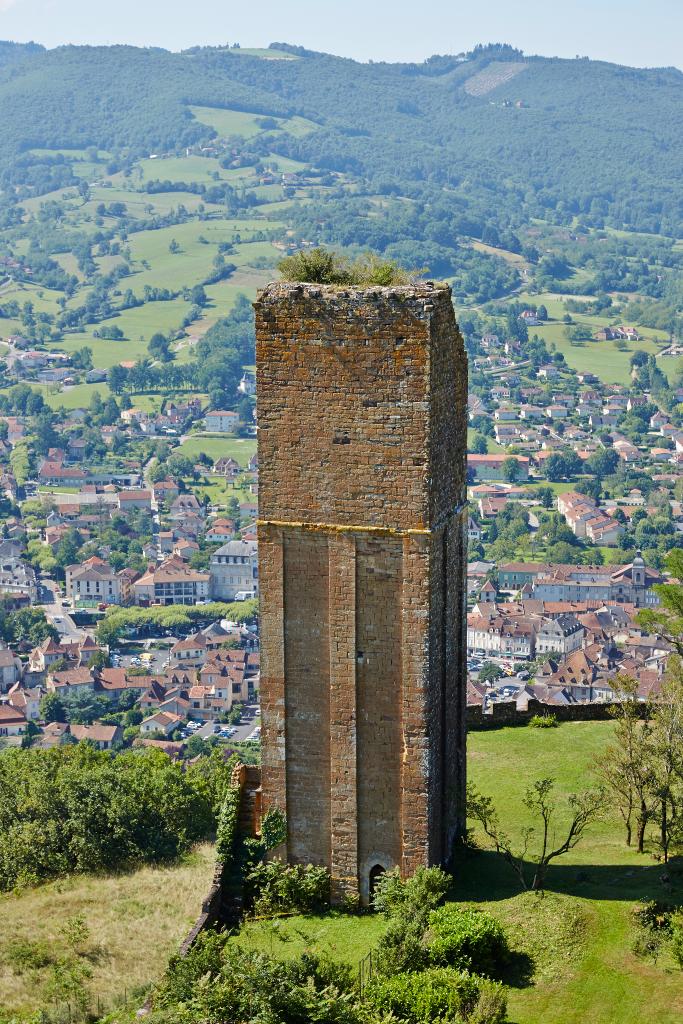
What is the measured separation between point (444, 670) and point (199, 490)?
134578 millimetres

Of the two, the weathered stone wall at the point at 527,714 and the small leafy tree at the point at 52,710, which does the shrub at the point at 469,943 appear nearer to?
the weathered stone wall at the point at 527,714

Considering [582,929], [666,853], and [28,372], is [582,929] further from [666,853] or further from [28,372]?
[28,372]

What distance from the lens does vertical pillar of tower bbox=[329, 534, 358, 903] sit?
1509cm

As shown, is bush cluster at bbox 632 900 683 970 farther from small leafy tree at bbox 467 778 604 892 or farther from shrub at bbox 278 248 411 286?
shrub at bbox 278 248 411 286

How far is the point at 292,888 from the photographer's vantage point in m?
15.5

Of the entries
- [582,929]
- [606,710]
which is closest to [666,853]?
[582,929]

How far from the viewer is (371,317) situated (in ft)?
48.2

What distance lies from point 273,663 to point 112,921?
159 inches

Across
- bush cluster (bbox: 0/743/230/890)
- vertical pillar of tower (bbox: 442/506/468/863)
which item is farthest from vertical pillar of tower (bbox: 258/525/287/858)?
bush cluster (bbox: 0/743/230/890)

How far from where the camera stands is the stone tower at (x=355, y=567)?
14.8 meters

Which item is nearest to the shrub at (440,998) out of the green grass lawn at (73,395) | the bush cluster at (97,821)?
the bush cluster at (97,821)

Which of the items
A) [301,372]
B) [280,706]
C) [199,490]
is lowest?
[199,490]

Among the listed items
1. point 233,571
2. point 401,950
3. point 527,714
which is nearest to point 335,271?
point 401,950

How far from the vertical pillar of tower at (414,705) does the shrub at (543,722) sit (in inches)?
303
